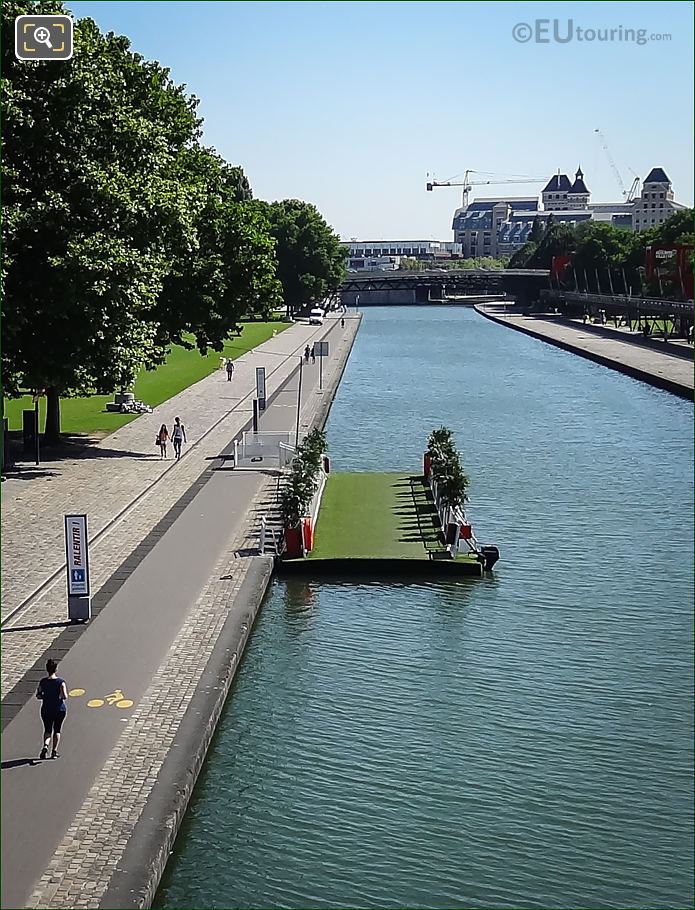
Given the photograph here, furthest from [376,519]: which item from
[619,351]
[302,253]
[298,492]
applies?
[302,253]

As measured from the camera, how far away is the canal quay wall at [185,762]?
35.9 feet

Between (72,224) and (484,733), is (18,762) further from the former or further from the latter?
(72,224)

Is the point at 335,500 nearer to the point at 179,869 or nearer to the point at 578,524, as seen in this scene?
the point at 578,524

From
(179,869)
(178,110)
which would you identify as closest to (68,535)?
(179,869)

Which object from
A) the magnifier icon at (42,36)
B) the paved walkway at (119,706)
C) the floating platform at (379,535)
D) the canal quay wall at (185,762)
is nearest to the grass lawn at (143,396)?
the floating platform at (379,535)

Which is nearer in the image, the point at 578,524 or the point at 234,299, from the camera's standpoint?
the point at 578,524

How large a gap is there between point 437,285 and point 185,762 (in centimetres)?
15219

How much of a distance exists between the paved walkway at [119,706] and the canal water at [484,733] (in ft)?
2.74

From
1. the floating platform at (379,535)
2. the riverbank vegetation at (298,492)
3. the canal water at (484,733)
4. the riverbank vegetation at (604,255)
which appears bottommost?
the canal water at (484,733)

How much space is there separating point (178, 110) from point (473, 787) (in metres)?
32.1

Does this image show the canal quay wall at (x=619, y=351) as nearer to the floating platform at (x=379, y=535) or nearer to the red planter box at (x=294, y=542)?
the floating platform at (x=379, y=535)

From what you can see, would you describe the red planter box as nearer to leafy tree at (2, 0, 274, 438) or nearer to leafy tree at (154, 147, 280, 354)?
leafy tree at (2, 0, 274, 438)

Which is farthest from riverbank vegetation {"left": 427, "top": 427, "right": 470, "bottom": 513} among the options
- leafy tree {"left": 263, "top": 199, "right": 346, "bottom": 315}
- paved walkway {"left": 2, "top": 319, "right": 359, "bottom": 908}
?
leafy tree {"left": 263, "top": 199, "right": 346, "bottom": 315}

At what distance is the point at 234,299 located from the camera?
41281mm
